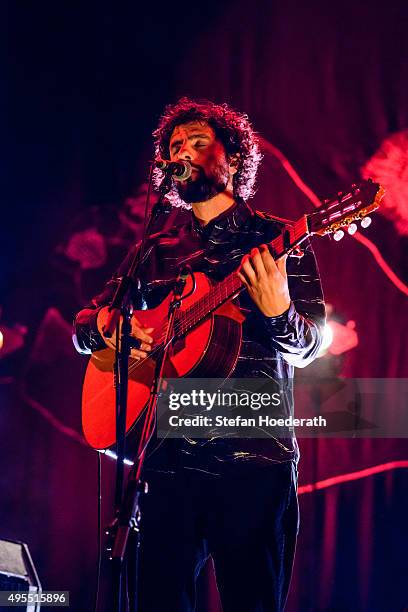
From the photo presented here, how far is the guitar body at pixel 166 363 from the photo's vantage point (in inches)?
98.3

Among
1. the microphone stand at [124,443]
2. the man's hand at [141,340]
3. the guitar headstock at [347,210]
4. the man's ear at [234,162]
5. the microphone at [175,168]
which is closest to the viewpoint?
the microphone stand at [124,443]

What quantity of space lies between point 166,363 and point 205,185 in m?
0.79

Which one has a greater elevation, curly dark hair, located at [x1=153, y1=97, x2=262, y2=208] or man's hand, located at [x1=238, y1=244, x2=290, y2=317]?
curly dark hair, located at [x1=153, y1=97, x2=262, y2=208]

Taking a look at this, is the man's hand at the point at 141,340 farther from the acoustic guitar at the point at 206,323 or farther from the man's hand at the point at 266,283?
the man's hand at the point at 266,283

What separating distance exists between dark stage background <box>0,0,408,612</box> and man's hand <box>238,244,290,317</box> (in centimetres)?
106

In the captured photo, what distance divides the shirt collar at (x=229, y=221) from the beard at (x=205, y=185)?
11 centimetres

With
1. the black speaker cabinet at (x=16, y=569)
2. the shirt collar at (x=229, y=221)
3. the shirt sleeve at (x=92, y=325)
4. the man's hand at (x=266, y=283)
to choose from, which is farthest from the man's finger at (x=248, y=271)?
the black speaker cabinet at (x=16, y=569)

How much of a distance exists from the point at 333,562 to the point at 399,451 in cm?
59

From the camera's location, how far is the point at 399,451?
10.3 ft

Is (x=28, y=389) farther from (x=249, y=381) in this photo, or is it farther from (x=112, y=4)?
(x=112, y=4)

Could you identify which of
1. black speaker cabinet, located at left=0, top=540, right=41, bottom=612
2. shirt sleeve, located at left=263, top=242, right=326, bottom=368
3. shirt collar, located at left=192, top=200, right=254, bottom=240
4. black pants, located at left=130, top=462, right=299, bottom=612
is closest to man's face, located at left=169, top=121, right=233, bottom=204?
shirt collar, located at left=192, top=200, right=254, bottom=240

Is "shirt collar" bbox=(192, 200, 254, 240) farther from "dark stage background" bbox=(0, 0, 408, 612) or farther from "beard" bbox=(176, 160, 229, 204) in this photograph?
"dark stage background" bbox=(0, 0, 408, 612)

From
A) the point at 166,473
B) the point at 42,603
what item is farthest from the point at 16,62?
the point at 42,603

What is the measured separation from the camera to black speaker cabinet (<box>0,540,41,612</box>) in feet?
9.42
